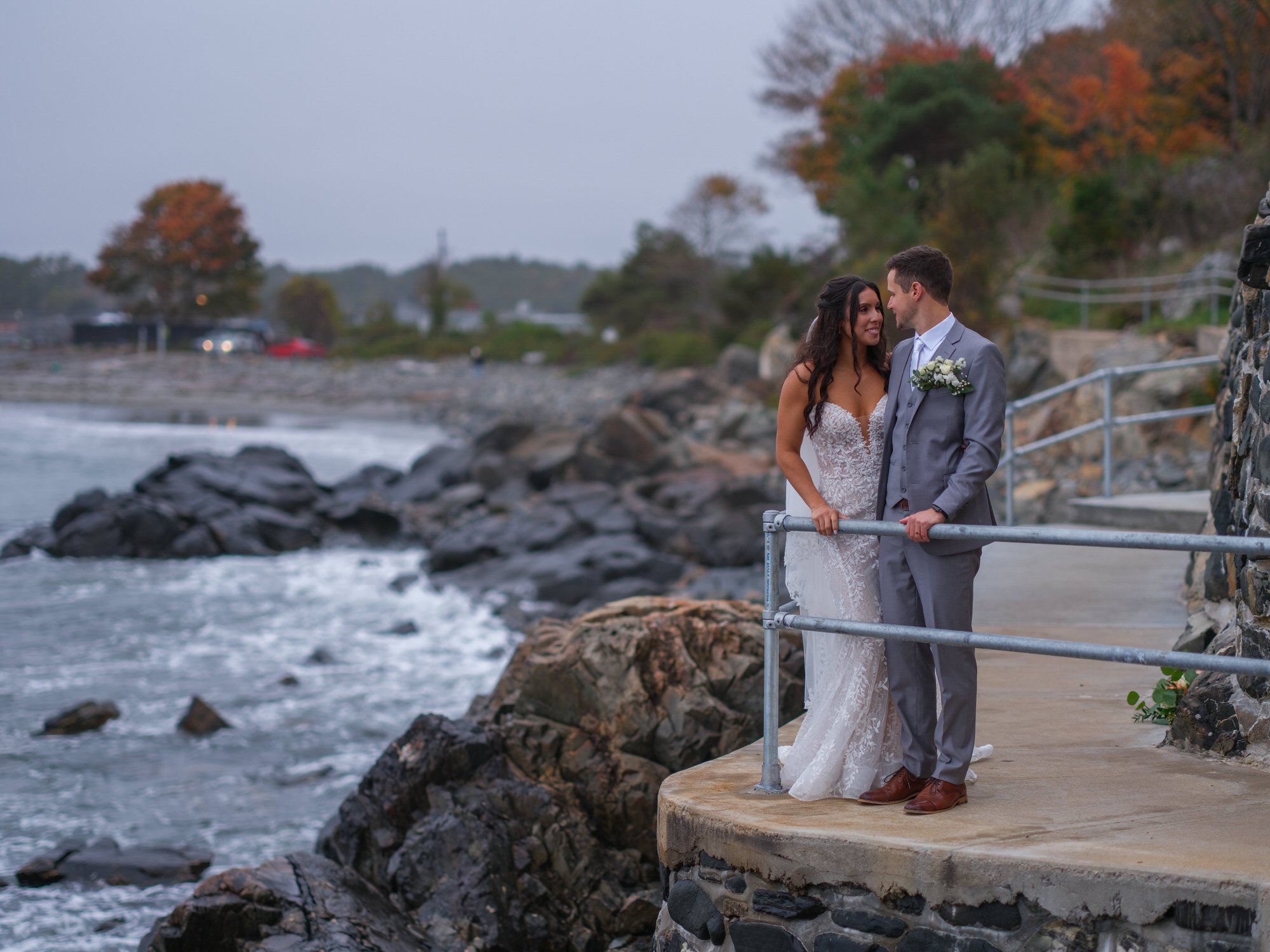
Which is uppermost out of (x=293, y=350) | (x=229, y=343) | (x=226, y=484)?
(x=229, y=343)

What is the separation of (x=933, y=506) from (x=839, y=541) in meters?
0.38

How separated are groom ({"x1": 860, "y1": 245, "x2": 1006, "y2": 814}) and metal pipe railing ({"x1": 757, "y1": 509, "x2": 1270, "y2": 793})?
0.44 feet

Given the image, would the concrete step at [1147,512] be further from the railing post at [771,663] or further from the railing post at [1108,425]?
the railing post at [771,663]

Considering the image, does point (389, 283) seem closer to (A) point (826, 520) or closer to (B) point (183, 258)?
(B) point (183, 258)

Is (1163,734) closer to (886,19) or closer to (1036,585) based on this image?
(1036,585)

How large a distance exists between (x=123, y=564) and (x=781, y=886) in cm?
1760

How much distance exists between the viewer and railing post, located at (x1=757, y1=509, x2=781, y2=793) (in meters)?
3.90

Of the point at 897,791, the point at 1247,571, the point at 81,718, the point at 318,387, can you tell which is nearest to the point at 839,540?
the point at 897,791

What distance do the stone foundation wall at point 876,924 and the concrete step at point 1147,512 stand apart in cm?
518

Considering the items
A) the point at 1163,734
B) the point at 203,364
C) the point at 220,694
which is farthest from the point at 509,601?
the point at 203,364

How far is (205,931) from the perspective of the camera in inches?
209

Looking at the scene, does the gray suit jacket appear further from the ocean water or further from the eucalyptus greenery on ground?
the ocean water

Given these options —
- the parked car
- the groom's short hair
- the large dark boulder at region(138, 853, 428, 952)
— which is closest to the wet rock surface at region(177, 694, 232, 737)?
the large dark boulder at region(138, 853, 428, 952)

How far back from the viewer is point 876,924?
11.4ft
